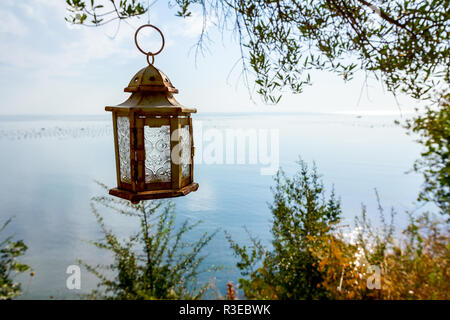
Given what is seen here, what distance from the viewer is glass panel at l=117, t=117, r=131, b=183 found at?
1.40 metres

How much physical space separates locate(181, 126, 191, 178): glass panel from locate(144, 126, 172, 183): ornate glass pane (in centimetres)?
7

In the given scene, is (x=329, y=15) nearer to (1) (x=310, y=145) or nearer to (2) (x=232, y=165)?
(2) (x=232, y=165)

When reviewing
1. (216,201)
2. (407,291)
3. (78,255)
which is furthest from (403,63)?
(216,201)

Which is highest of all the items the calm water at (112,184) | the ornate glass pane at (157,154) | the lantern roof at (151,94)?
the lantern roof at (151,94)

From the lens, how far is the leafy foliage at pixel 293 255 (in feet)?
10.8

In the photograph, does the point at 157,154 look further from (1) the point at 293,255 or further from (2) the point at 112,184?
(2) the point at 112,184

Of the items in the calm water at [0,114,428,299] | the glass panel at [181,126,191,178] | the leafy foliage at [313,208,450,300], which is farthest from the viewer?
the calm water at [0,114,428,299]

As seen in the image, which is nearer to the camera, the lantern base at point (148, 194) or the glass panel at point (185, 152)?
the lantern base at point (148, 194)

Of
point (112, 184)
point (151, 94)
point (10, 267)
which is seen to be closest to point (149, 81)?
point (151, 94)

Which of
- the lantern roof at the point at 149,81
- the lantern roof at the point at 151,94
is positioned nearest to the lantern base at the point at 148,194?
the lantern roof at the point at 151,94

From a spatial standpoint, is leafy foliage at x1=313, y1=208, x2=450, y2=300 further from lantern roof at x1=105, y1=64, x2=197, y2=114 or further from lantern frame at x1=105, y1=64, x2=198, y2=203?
lantern roof at x1=105, y1=64, x2=197, y2=114

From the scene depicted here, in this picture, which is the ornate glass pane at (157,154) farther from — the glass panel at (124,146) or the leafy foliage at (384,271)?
the leafy foliage at (384,271)

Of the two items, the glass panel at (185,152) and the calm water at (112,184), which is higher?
the glass panel at (185,152)

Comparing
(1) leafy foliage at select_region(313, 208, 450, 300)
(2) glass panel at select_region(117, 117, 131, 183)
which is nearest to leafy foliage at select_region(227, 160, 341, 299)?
(1) leafy foliage at select_region(313, 208, 450, 300)
